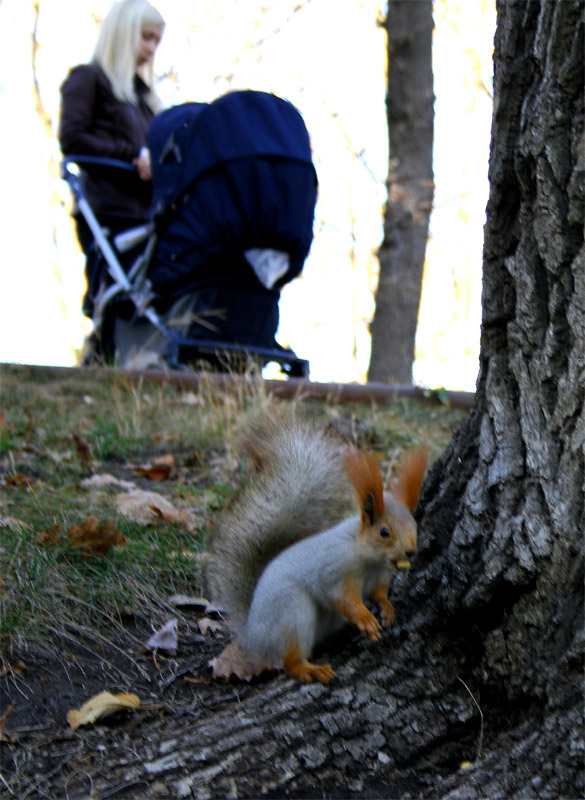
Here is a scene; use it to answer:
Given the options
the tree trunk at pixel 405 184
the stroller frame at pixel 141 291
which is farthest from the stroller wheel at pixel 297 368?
the tree trunk at pixel 405 184

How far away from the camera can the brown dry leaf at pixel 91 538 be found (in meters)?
2.17

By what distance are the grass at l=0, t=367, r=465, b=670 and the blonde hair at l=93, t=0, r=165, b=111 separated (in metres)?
1.87

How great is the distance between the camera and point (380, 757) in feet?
5.14

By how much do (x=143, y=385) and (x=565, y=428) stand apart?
315 centimetres

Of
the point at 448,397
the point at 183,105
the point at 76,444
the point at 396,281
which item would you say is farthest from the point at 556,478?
the point at 396,281

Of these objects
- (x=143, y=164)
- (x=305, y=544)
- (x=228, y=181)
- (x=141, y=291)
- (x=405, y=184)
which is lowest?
(x=305, y=544)

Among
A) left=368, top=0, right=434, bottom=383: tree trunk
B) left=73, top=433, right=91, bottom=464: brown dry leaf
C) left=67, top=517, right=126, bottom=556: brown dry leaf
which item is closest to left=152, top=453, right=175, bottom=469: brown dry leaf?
left=73, top=433, right=91, bottom=464: brown dry leaf

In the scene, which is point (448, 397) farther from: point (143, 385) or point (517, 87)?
point (517, 87)

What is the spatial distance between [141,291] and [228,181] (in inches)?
33.4

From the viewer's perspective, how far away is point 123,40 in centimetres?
529

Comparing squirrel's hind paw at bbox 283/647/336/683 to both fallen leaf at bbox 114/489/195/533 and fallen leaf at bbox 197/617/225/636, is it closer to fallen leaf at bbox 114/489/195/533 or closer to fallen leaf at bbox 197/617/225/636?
fallen leaf at bbox 197/617/225/636

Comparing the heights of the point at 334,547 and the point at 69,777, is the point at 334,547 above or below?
above

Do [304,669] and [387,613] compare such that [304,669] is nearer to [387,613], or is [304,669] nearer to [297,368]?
[387,613]

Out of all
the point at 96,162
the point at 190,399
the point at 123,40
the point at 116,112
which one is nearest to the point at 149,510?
the point at 190,399
